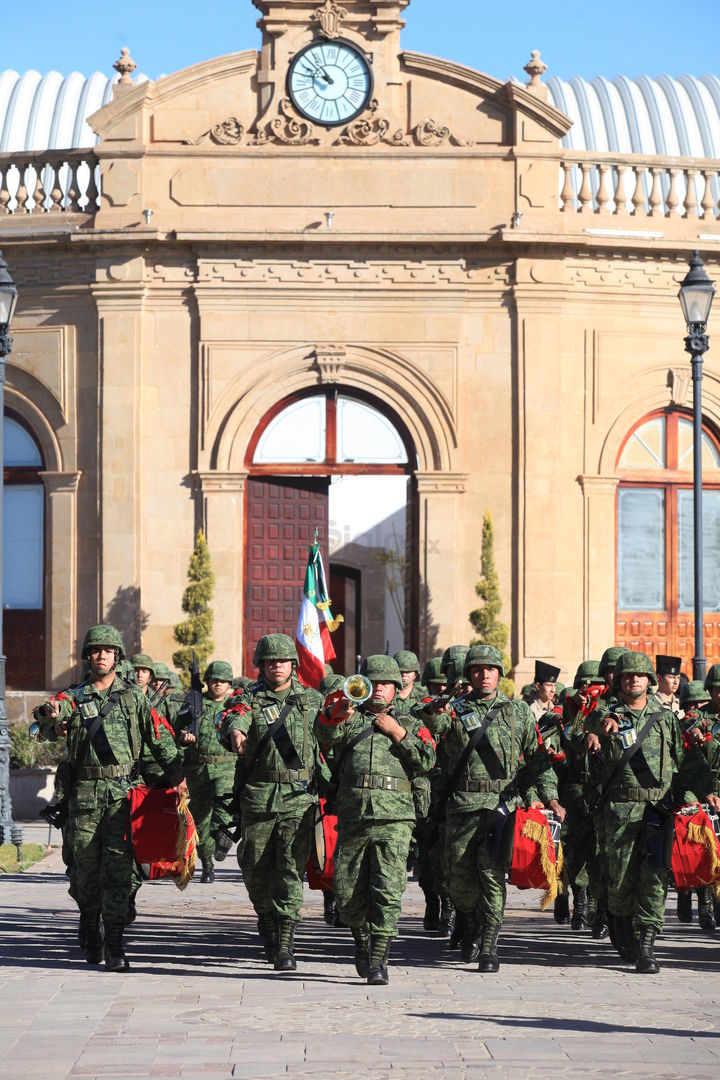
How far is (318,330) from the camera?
26.4 meters

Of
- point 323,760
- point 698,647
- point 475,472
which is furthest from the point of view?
point 475,472

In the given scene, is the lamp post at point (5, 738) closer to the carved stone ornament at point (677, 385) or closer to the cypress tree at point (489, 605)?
the cypress tree at point (489, 605)

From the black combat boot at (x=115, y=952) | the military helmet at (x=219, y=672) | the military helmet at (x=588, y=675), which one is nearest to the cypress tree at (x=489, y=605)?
the military helmet at (x=219, y=672)

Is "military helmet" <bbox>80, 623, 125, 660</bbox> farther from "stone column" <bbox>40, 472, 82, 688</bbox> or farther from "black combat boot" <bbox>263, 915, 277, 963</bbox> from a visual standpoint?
"stone column" <bbox>40, 472, 82, 688</bbox>

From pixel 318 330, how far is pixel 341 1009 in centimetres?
1742

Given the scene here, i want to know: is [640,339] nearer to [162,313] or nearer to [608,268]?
[608,268]

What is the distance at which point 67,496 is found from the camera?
87.0 ft

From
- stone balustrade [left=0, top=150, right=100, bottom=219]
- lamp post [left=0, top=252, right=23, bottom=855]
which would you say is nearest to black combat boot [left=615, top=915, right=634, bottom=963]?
lamp post [left=0, top=252, right=23, bottom=855]

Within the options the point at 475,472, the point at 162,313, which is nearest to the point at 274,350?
the point at 162,313

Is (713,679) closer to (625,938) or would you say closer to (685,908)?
(685,908)

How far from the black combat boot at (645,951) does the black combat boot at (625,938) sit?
196mm

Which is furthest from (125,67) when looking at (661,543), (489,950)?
(489,950)

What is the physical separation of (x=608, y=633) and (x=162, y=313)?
7.96 metres

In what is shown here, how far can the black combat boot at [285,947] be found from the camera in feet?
37.0
